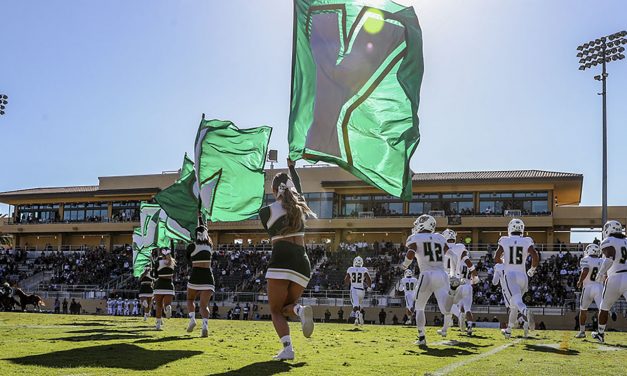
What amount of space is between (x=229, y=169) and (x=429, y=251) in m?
7.35

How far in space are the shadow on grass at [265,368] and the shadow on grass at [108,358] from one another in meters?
0.94

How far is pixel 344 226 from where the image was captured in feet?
199

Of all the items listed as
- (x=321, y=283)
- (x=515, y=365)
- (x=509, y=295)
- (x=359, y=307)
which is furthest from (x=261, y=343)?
(x=321, y=283)

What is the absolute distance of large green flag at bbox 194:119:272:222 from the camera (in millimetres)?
19281

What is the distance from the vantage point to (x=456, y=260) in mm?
18094

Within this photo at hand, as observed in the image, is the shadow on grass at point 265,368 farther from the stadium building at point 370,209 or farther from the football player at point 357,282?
the stadium building at point 370,209

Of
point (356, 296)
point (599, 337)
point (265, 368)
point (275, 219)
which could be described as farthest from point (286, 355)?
point (356, 296)

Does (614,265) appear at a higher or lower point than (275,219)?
lower

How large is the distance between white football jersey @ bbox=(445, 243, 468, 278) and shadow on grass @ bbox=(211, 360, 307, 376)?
365 inches

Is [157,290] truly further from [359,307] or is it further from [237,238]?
[237,238]

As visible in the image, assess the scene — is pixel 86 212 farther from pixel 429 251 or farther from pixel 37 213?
pixel 429 251

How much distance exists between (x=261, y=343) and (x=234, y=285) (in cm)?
3825

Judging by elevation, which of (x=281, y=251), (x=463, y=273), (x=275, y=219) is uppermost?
(x=275, y=219)

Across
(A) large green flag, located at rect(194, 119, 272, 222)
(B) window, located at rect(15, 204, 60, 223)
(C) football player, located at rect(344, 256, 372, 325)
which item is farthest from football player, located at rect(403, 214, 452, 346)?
(B) window, located at rect(15, 204, 60, 223)
